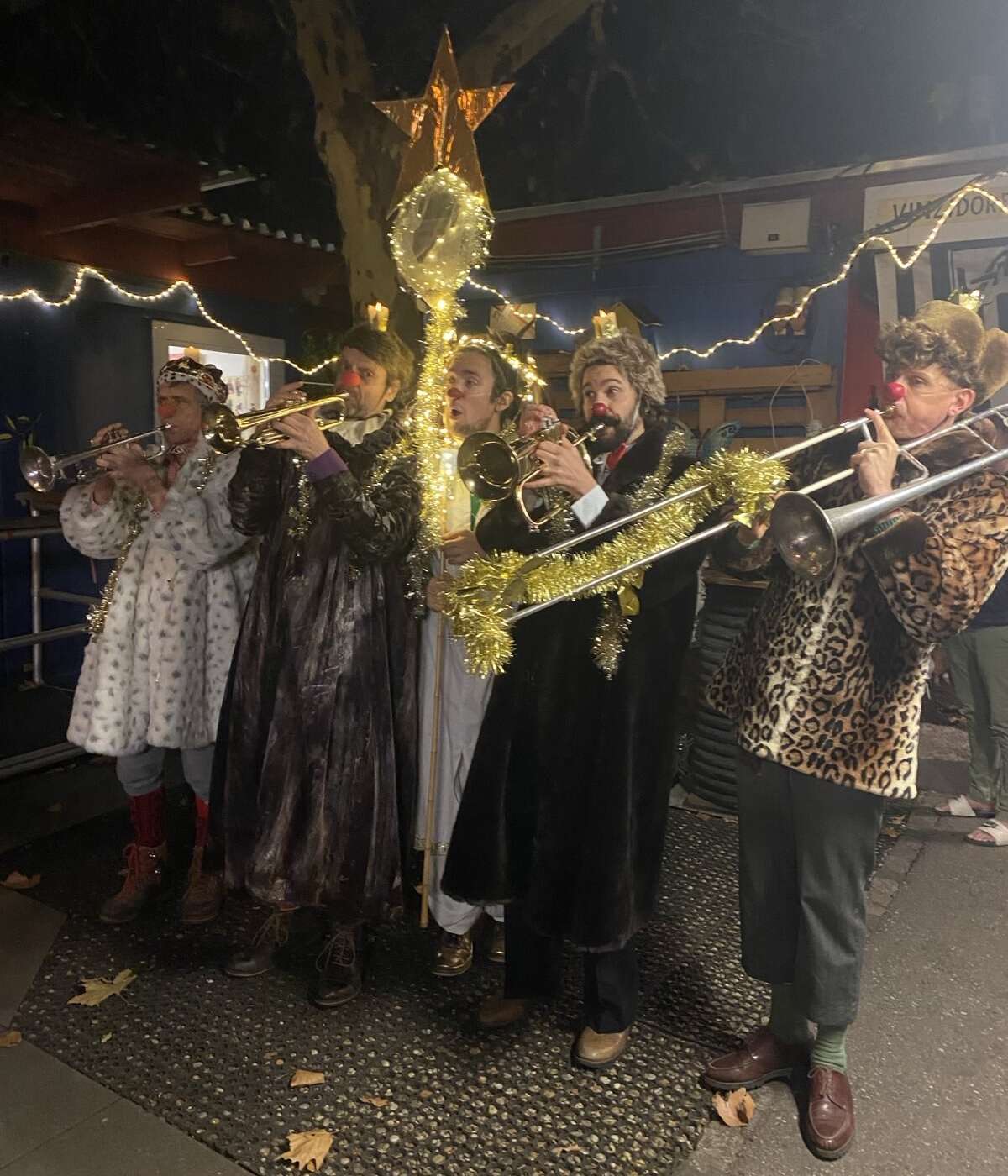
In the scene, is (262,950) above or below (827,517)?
below

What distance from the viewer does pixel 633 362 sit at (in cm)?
259

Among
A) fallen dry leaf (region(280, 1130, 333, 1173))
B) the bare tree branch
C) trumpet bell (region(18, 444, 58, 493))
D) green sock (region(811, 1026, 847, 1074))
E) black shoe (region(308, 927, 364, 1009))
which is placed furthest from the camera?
the bare tree branch

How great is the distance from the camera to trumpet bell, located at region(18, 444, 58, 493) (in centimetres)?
358

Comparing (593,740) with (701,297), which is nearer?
(593,740)

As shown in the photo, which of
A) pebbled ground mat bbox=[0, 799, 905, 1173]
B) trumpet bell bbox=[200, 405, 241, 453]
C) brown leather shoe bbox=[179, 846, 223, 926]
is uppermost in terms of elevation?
trumpet bell bbox=[200, 405, 241, 453]

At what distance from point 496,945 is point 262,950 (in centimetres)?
87

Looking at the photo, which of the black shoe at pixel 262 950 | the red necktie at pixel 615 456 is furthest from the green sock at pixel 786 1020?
the black shoe at pixel 262 950

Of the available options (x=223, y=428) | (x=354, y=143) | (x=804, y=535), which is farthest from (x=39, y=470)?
(x=804, y=535)

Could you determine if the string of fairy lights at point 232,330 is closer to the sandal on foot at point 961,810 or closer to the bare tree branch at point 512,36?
the bare tree branch at point 512,36

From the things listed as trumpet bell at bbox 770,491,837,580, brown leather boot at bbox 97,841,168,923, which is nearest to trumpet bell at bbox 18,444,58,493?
brown leather boot at bbox 97,841,168,923

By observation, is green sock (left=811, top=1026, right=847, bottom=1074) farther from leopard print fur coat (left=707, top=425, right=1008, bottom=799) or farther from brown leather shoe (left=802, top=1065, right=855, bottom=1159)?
leopard print fur coat (left=707, top=425, right=1008, bottom=799)

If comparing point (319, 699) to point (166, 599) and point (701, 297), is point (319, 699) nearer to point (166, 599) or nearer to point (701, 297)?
point (166, 599)

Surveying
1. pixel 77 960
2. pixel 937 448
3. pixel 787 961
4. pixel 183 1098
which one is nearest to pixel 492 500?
pixel 937 448

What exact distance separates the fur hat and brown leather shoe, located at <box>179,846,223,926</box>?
3.05 meters
